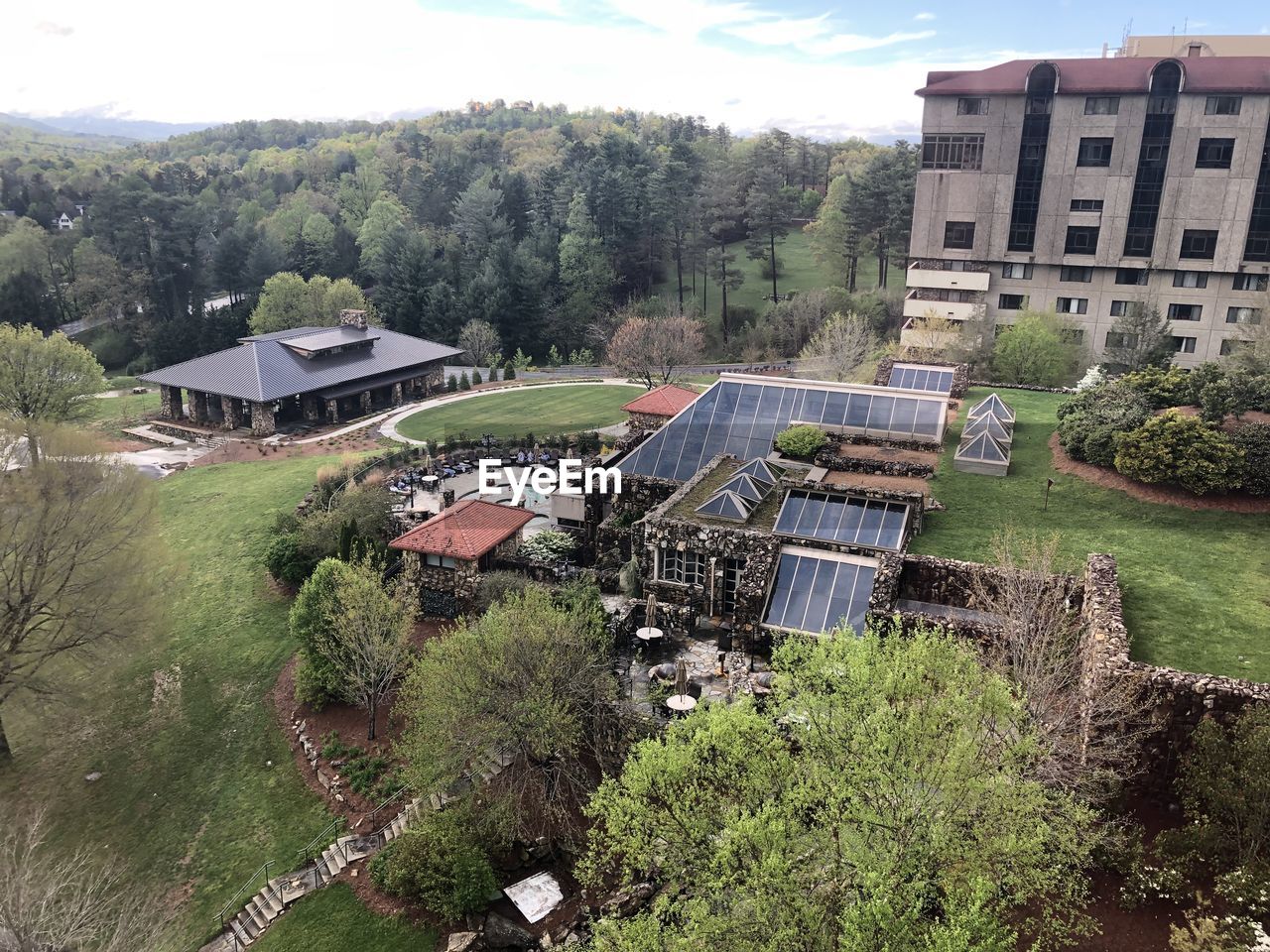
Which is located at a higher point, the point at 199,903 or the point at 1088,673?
the point at 1088,673

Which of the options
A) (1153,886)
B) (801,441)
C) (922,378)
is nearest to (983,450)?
(801,441)

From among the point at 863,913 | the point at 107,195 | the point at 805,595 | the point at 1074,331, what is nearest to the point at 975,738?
the point at 863,913

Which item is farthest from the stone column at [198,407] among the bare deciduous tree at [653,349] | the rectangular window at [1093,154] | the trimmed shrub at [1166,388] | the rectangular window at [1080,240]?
the rectangular window at [1093,154]

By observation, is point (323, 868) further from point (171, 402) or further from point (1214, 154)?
point (1214, 154)

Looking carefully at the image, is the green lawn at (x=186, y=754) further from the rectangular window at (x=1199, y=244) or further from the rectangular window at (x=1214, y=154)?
the rectangular window at (x=1214, y=154)

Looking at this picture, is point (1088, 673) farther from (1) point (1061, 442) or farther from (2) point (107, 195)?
(2) point (107, 195)

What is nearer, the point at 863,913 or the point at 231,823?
the point at 863,913
